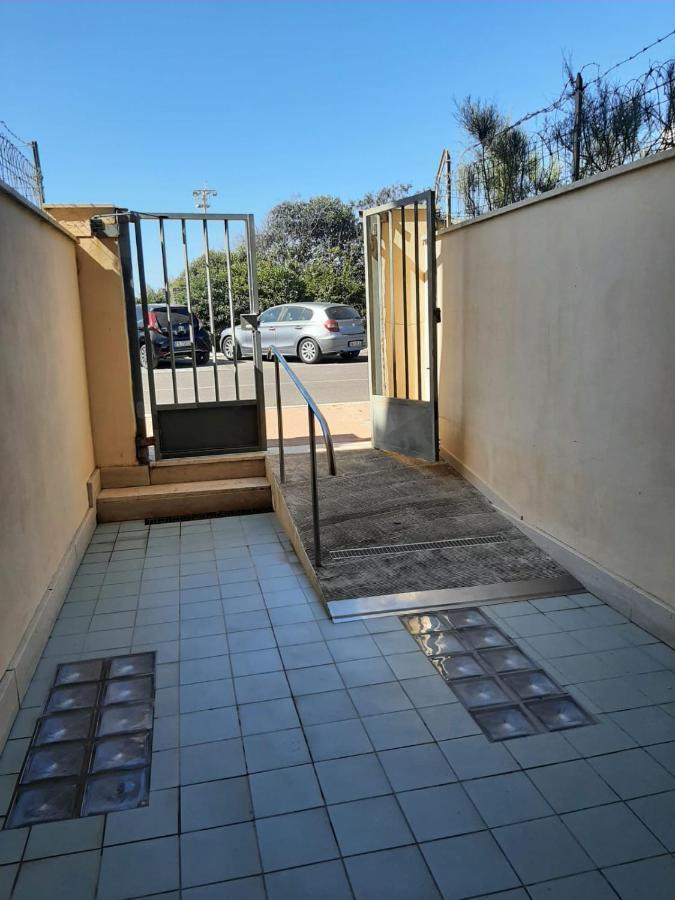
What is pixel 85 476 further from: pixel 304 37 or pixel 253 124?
pixel 253 124

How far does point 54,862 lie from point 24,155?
3.41 meters

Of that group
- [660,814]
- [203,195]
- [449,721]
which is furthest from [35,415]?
[203,195]

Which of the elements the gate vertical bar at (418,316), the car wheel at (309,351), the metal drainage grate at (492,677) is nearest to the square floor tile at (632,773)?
the metal drainage grate at (492,677)

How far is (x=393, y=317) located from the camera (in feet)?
17.2

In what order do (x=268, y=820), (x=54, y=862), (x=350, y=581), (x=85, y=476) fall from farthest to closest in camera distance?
(x=85, y=476) → (x=350, y=581) → (x=268, y=820) → (x=54, y=862)

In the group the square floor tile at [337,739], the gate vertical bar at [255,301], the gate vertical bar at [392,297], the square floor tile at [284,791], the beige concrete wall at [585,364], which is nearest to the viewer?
the square floor tile at [284,791]

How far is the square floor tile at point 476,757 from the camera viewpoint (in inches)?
80.7

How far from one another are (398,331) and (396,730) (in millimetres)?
3702

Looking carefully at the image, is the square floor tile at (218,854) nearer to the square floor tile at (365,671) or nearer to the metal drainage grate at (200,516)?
the square floor tile at (365,671)

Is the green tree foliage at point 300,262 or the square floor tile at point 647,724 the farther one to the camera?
the green tree foliage at point 300,262

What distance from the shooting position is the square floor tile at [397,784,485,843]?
5.94 ft

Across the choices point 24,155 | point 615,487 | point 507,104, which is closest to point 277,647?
point 615,487

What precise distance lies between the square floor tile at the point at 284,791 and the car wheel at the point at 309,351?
12.0 m

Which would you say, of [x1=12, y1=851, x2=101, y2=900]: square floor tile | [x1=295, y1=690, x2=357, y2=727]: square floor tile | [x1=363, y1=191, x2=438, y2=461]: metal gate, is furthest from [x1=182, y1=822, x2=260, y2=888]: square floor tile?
[x1=363, y1=191, x2=438, y2=461]: metal gate
